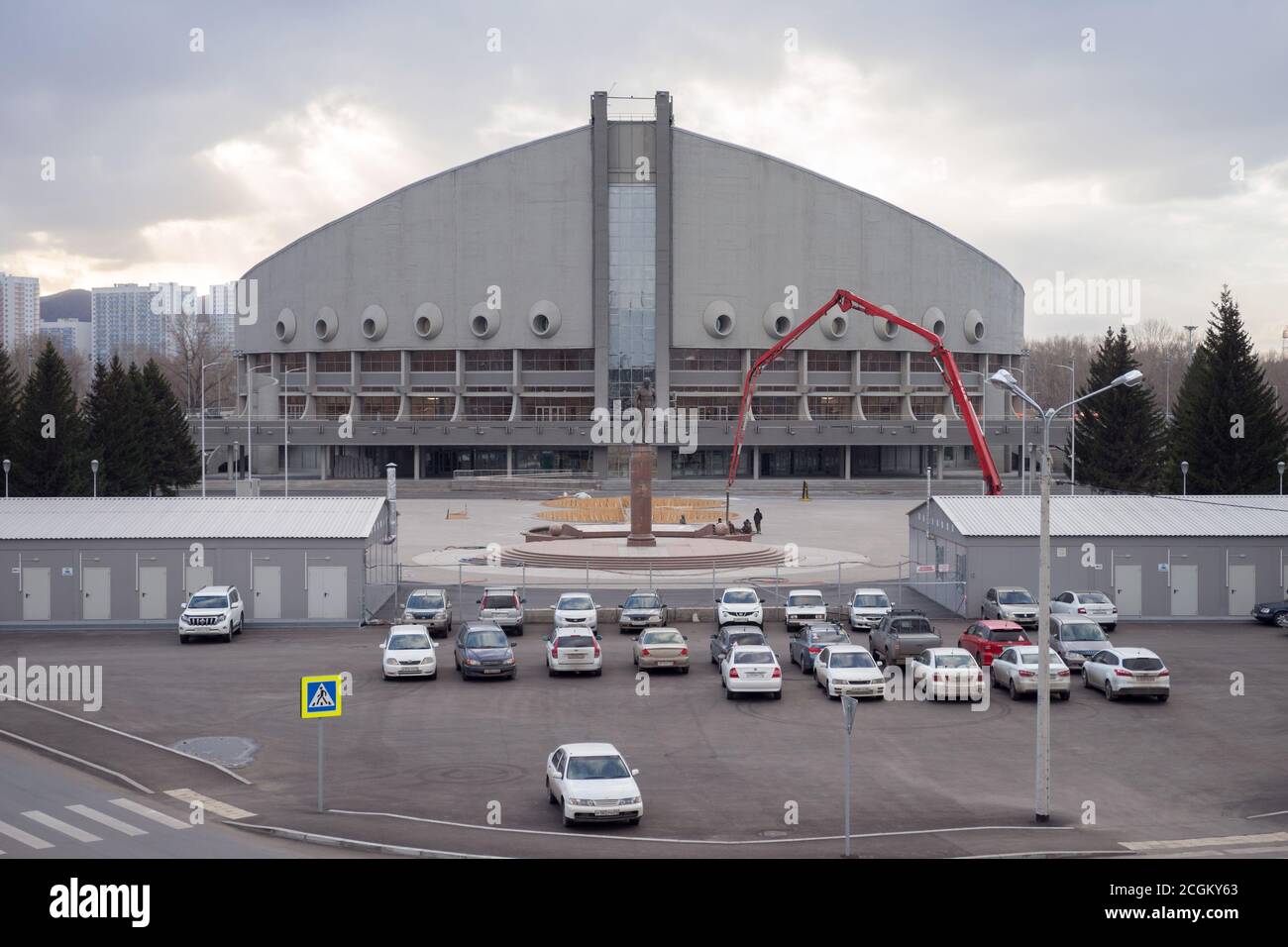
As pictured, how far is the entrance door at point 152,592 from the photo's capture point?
129 ft

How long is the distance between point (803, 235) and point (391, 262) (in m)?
38.5

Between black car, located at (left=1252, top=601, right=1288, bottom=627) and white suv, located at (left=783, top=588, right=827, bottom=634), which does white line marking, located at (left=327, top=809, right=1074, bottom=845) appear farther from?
black car, located at (left=1252, top=601, right=1288, bottom=627)

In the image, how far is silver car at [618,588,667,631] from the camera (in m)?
38.8

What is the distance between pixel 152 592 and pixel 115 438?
144ft

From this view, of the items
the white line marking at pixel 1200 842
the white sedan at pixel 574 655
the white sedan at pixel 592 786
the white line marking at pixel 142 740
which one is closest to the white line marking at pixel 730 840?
the white sedan at pixel 592 786

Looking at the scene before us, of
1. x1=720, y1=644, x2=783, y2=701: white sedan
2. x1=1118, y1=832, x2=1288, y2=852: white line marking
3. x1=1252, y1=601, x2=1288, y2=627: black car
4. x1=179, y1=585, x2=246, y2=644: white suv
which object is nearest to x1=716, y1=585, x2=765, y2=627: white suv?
x1=720, y1=644, x2=783, y2=701: white sedan

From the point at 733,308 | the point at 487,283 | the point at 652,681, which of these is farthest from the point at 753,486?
the point at 652,681

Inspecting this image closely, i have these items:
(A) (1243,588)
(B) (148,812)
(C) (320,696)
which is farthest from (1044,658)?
(A) (1243,588)

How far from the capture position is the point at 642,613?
38.8m

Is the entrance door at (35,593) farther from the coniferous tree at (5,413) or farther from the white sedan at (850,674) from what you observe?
the coniferous tree at (5,413)

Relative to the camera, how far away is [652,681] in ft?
101

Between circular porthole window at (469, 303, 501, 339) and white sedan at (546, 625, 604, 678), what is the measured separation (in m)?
91.4

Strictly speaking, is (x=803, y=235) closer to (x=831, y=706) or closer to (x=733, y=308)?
(x=733, y=308)

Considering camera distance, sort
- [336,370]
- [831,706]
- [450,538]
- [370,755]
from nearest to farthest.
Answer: [370,755] → [831,706] → [450,538] → [336,370]
